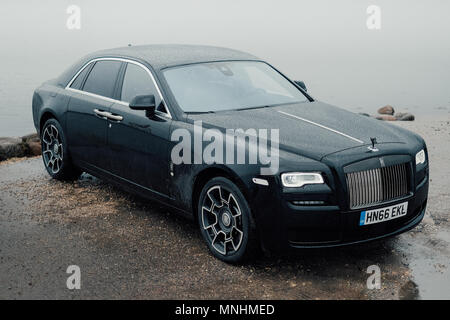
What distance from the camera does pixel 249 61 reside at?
697 centimetres

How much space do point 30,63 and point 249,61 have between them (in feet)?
130

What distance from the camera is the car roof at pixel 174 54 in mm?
6496

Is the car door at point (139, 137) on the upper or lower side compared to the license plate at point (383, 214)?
upper

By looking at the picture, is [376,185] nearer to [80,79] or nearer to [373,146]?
[373,146]

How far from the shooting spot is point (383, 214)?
16.8 ft

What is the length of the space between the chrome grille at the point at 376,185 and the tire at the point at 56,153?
3924 millimetres

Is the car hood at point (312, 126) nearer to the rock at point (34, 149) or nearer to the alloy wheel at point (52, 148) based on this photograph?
the alloy wheel at point (52, 148)

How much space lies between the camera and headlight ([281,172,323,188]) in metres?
4.91

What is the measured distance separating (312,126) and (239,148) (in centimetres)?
79

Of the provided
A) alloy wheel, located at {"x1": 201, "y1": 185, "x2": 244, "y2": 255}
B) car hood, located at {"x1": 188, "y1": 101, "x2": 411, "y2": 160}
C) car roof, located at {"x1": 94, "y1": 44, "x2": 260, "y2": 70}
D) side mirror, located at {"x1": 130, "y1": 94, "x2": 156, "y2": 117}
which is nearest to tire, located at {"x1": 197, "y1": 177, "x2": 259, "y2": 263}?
alloy wheel, located at {"x1": 201, "y1": 185, "x2": 244, "y2": 255}

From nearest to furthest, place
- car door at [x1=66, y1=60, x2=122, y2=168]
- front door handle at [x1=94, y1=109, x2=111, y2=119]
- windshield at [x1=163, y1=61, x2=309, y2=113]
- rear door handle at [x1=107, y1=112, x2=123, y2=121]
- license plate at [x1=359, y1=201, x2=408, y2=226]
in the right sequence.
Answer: license plate at [x1=359, y1=201, x2=408, y2=226] < windshield at [x1=163, y1=61, x2=309, y2=113] < rear door handle at [x1=107, y1=112, x2=123, y2=121] < front door handle at [x1=94, y1=109, x2=111, y2=119] < car door at [x1=66, y1=60, x2=122, y2=168]

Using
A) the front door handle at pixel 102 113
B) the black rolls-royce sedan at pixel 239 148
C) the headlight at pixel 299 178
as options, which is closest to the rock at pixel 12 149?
the black rolls-royce sedan at pixel 239 148

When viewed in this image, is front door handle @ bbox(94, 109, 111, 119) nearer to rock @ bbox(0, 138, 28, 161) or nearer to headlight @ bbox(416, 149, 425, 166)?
headlight @ bbox(416, 149, 425, 166)

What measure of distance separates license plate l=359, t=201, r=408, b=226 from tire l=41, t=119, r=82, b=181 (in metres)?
3.98
